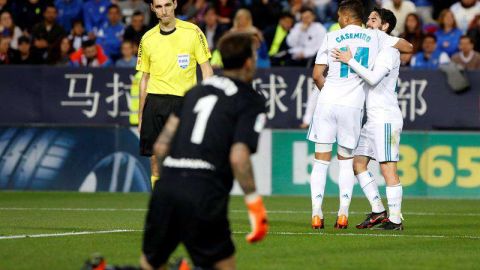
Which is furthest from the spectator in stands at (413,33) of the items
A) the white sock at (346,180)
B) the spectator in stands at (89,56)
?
the white sock at (346,180)

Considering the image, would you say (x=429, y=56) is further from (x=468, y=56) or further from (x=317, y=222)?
(x=317, y=222)

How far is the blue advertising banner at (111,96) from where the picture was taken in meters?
20.9

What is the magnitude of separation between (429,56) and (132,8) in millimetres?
6392

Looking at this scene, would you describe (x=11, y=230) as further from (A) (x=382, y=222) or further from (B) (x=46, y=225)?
(A) (x=382, y=222)

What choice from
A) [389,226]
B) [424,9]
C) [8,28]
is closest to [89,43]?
[8,28]

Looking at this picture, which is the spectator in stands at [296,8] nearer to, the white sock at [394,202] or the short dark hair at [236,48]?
the white sock at [394,202]

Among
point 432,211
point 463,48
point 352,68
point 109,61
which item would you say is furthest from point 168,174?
point 109,61

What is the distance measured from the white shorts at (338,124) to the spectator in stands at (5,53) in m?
11.0

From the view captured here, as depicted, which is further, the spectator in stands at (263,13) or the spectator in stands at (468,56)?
the spectator in stands at (263,13)

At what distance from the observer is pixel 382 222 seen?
1355cm

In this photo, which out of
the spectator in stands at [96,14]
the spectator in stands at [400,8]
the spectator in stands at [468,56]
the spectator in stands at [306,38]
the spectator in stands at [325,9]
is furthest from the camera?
the spectator in stands at [96,14]

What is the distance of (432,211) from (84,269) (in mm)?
9637

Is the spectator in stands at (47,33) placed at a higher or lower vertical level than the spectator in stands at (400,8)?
lower

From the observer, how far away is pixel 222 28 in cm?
2308
